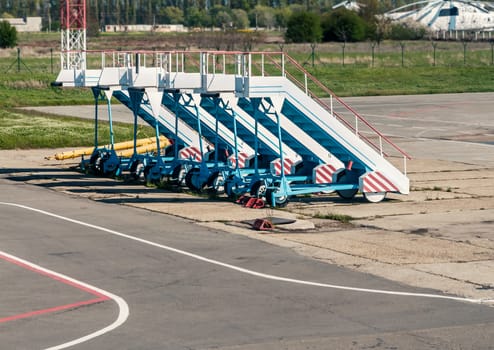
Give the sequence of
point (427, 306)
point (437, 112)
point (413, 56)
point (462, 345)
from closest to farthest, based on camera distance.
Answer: point (462, 345), point (427, 306), point (437, 112), point (413, 56)

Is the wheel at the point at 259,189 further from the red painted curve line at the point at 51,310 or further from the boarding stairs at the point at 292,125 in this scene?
the red painted curve line at the point at 51,310

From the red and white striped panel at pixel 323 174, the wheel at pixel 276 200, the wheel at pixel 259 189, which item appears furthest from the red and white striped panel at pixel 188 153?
the wheel at pixel 276 200

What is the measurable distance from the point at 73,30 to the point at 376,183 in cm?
1698

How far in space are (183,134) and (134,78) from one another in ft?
17.2

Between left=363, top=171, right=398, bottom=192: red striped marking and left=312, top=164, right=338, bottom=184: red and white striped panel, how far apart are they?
1.32 m

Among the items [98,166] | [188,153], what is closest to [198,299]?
[188,153]

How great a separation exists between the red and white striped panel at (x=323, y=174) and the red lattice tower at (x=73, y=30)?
10.8m

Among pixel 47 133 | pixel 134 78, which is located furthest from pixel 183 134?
pixel 47 133

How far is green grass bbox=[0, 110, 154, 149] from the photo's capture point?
53.3 metres

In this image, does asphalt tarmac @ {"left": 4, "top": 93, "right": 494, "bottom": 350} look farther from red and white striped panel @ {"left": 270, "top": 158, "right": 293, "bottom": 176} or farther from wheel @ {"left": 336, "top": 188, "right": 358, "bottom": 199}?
red and white striped panel @ {"left": 270, "top": 158, "right": 293, "bottom": 176}

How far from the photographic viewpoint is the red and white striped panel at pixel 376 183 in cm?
3441

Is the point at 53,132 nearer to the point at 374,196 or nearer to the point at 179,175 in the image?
the point at 179,175

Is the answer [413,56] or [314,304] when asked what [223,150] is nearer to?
[314,304]

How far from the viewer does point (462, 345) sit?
17.0m
